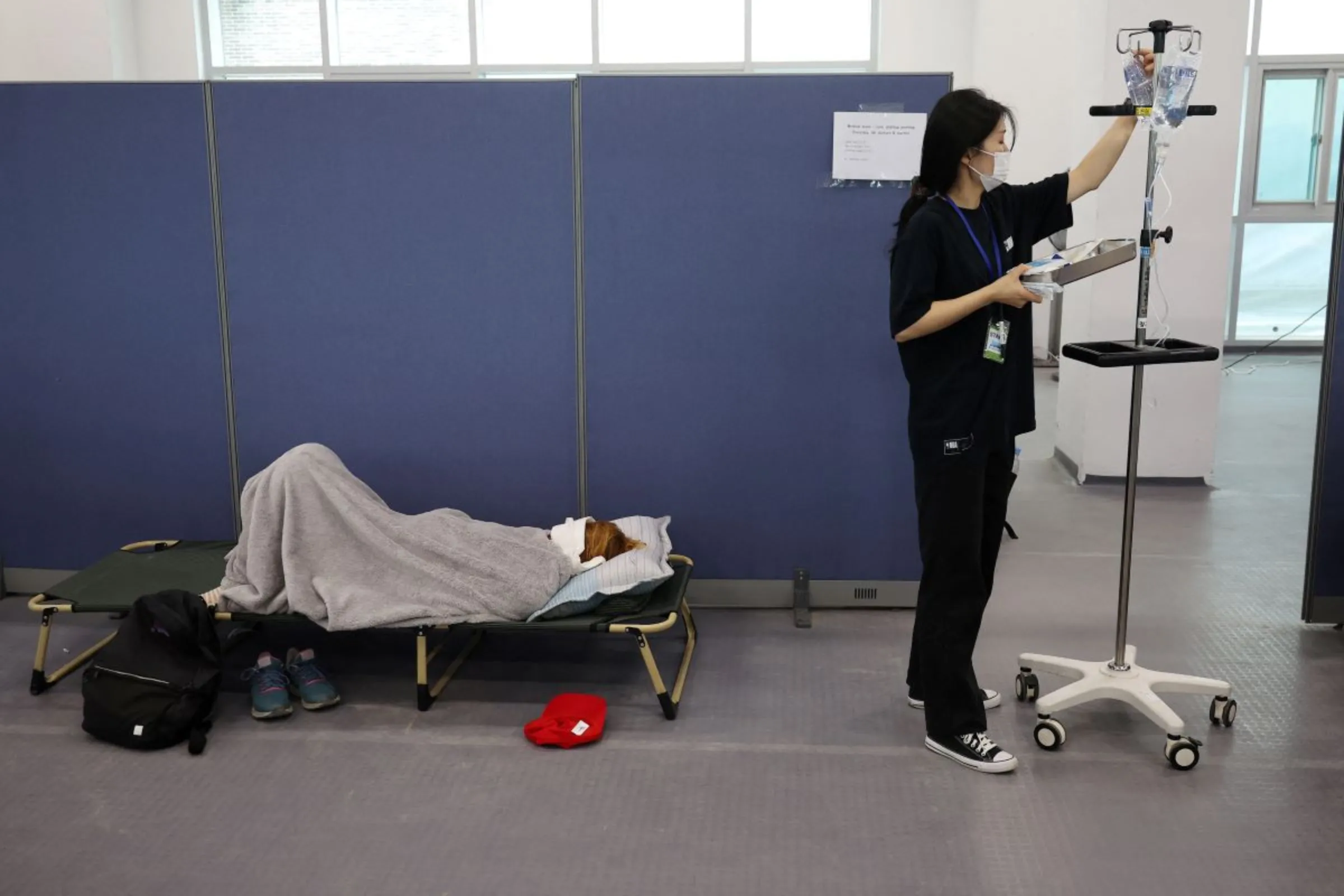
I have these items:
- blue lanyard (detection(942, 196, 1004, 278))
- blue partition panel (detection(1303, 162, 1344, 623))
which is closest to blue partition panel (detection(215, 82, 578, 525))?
blue lanyard (detection(942, 196, 1004, 278))

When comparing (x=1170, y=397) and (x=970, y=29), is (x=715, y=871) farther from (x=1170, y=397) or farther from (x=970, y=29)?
(x=970, y=29)

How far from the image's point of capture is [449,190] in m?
3.48

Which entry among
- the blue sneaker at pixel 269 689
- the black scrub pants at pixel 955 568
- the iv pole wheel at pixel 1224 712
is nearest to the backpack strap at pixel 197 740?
the blue sneaker at pixel 269 689

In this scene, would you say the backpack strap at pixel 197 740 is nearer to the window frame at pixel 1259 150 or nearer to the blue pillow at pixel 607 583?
the blue pillow at pixel 607 583

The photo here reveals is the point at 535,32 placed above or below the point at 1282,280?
above

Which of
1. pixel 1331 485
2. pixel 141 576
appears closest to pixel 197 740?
pixel 141 576

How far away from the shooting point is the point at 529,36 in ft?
25.7

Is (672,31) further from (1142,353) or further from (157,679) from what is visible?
(157,679)

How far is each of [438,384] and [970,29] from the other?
547cm

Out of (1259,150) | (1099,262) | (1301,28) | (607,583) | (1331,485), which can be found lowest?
(607,583)

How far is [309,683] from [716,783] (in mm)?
1135

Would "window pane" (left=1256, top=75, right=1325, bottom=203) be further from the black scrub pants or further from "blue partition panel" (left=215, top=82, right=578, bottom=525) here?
the black scrub pants

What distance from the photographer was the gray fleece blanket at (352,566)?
2.95m

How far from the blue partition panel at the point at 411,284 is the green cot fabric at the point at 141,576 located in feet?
1.20
